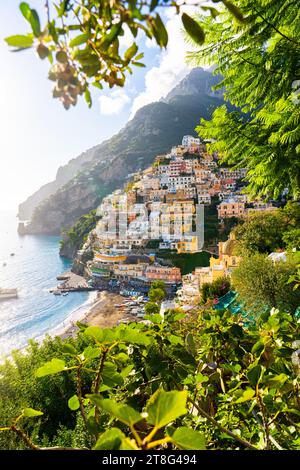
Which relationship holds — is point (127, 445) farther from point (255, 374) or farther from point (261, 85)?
point (261, 85)

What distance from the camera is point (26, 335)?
2153cm

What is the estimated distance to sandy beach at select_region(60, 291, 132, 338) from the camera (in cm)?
2120

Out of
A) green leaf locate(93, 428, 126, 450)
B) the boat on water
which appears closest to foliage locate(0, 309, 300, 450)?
green leaf locate(93, 428, 126, 450)

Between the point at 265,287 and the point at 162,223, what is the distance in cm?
3007

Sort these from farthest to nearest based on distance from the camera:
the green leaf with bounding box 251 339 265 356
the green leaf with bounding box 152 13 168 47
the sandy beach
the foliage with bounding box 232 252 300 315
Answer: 1. the sandy beach
2. the foliage with bounding box 232 252 300 315
3. the green leaf with bounding box 251 339 265 356
4. the green leaf with bounding box 152 13 168 47

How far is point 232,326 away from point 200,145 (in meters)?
56.9

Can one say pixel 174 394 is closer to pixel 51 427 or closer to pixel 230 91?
pixel 230 91

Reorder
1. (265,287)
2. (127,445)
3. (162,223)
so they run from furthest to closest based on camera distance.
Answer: (162,223) < (265,287) < (127,445)

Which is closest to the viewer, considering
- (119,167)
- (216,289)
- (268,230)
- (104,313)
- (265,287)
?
(265,287)

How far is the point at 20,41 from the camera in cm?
39

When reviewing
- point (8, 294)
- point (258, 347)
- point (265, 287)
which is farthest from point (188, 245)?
point (258, 347)

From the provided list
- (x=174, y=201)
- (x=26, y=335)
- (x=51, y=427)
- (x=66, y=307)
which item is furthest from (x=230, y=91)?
(x=174, y=201)

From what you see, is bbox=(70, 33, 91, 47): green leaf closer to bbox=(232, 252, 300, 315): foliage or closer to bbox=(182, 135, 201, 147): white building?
bbox=(232, 252, 300, 315): foliage

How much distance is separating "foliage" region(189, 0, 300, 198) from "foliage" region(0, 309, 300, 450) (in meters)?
1.23
